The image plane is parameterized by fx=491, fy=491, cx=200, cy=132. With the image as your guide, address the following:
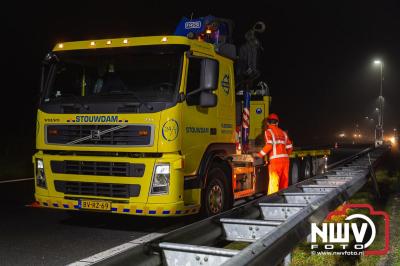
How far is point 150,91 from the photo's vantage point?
6.86 metres

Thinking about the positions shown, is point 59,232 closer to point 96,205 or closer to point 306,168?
point 96,205

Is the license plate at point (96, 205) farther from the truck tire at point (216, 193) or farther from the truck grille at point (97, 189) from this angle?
the truck tire at point (216, 193)

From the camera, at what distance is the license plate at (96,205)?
6.67 meters

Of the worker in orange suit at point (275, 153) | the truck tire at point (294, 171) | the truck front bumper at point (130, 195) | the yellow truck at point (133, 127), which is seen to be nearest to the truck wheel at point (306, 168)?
the truck tire at point (294, 171)

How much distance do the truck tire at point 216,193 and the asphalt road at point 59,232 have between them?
1.86 ft

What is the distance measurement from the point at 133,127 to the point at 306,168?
27.7ft

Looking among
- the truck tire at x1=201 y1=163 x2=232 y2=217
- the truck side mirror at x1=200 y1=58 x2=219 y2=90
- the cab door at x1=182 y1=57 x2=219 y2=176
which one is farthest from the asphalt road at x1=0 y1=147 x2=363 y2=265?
the truck side mirror at x1=200 y1=58 x2=219 y2=90

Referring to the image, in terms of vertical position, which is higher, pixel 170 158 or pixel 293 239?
pixel 170 158

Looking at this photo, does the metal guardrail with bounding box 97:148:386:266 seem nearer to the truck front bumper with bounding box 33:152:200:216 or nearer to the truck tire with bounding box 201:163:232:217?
the truck front bumper with bounding box 33:152:200:216

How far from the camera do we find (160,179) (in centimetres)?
655

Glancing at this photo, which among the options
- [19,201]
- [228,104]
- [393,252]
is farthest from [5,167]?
[393,252]

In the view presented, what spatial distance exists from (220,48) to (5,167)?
11.2 meters

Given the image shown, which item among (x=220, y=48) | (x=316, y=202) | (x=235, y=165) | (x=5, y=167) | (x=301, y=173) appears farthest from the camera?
(x=5, y=167)

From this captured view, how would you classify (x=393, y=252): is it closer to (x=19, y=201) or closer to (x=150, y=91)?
(x=150, y=91)
